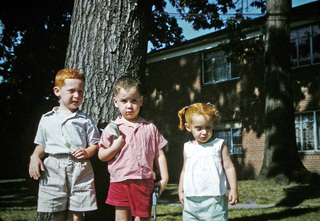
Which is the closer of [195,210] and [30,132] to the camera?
[195,210]

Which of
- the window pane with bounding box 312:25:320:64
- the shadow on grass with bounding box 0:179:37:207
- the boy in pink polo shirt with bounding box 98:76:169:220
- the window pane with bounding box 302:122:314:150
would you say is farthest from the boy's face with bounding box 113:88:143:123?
the window pane with bounding box 302:122:314:150

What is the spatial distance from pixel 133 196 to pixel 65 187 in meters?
0.61

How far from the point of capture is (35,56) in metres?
15.4

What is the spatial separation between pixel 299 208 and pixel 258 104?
344 inches

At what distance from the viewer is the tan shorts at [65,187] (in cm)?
306

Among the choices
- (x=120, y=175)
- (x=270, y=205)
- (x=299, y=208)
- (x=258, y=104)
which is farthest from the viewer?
(x=258, y=104)

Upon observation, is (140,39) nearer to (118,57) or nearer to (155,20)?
(118,57)

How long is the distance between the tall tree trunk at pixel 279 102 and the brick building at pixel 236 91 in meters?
3.12

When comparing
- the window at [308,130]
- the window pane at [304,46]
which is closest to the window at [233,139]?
the window at [308,130]

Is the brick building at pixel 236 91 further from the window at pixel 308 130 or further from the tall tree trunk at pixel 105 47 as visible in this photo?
the tall tree trunk at pixel 105 47

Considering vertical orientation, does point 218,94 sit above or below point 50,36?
below

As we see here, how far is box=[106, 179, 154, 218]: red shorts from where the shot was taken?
9.96 feet

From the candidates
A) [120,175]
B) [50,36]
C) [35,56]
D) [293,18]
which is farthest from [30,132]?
[120,175]

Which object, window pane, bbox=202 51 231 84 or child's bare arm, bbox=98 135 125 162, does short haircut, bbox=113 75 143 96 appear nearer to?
child's bare arm, bbox=98 135 125 162
